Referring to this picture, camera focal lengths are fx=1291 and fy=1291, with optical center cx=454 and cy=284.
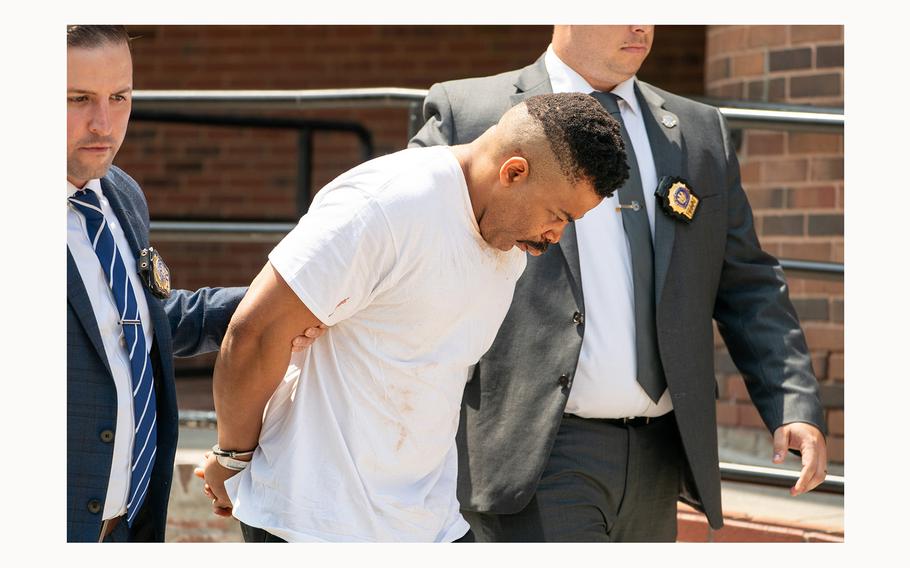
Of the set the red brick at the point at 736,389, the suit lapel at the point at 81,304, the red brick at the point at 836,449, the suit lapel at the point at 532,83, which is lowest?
the red brick at the point at 836,449

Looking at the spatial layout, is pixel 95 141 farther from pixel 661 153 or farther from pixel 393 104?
pixel 393 104

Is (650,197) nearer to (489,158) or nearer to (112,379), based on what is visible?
(489,158)

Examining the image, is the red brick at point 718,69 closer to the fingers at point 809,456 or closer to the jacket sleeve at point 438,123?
the jacket sleeve at point 438,123

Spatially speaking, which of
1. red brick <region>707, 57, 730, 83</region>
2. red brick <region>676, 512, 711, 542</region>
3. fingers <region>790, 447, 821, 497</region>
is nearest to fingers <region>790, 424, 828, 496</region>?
fingers <region>790, 447, 821, 497</region>

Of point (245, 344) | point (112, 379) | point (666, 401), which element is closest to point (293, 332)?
point (245, 344)

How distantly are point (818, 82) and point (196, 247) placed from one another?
4806 millimetres

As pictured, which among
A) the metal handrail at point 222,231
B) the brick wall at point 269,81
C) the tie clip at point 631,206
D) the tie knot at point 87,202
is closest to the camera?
the tie knot at point 87,202

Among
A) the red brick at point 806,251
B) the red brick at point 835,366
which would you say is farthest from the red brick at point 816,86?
the red brick at point 835,366

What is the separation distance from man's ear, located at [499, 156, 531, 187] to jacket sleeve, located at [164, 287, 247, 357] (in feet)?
2.21

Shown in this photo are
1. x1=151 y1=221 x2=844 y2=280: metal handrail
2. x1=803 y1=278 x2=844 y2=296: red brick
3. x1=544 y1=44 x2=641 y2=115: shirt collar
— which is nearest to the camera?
x1=544 y1=44 x2=641 y2=115: shirt collar

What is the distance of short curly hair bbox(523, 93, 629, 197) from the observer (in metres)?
2.34

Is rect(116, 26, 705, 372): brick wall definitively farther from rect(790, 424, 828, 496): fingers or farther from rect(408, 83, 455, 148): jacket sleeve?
rect(790, 424, 828, 496): fingers

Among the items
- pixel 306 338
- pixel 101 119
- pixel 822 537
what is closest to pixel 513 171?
pixel 306 338

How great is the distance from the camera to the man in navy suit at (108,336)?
2293 millimetres
